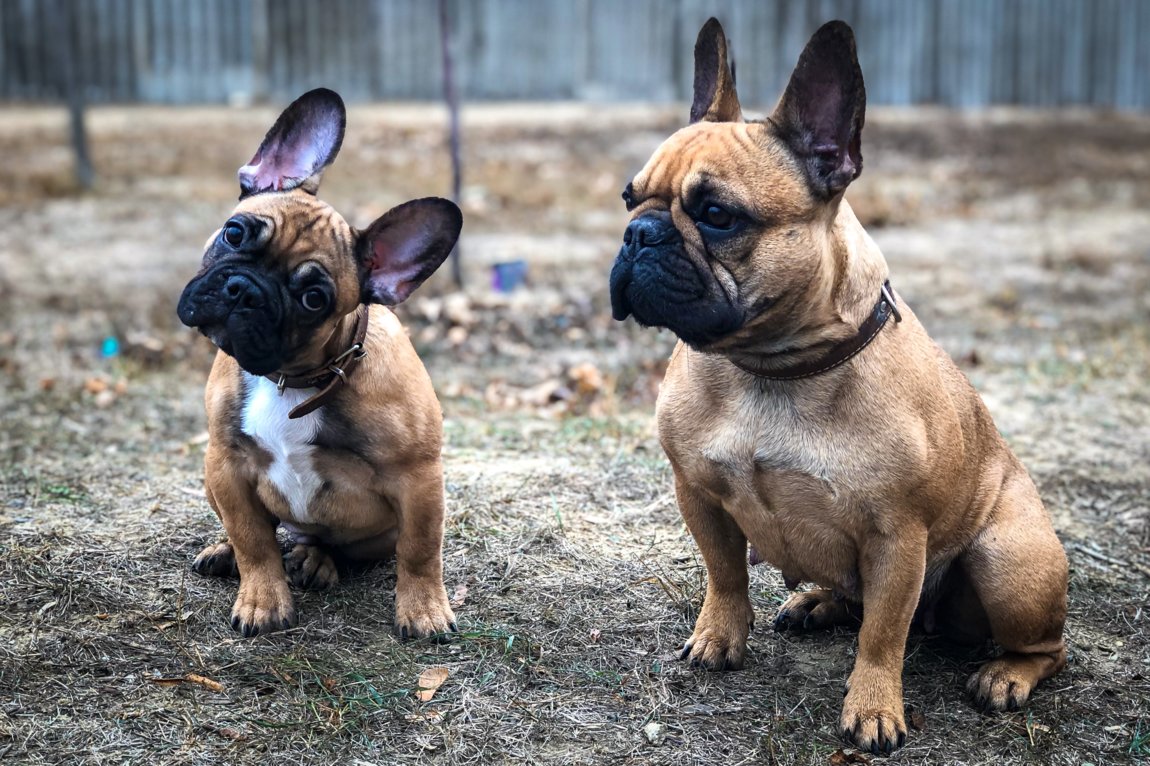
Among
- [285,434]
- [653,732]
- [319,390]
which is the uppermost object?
[319,390]

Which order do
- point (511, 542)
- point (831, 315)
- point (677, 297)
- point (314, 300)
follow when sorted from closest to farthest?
point (677, 297) → point (831, 315) → point (314, 300) → point (511, 542)

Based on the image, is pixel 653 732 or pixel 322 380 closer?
pixel 653 732

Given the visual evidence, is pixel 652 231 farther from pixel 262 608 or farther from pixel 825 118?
pixel 262 608

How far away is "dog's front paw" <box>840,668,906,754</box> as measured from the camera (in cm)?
344

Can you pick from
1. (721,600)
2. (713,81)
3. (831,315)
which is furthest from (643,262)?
(721,600)

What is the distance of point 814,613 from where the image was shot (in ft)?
13.5

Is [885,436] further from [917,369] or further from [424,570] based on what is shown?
[424,570]

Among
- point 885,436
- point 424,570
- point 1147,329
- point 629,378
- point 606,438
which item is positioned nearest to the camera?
point 885,436

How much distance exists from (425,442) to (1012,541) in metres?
1.87

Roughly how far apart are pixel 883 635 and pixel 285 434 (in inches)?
75.6

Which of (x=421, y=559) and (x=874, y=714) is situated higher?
(x=421, y=559)

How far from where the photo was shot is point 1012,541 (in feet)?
12.0

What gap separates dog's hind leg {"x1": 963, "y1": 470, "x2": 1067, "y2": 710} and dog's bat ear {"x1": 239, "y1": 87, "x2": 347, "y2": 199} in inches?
97.8

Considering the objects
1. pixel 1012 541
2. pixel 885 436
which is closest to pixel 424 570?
pixel 885 436
